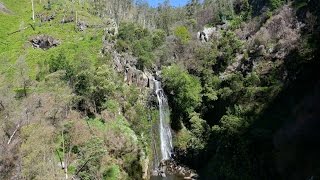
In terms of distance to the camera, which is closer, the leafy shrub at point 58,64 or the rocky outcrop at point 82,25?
the leafy shrub at point 58,64

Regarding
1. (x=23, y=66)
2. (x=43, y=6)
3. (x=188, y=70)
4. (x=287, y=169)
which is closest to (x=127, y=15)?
(x=43, y=6)

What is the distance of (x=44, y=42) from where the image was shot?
3223 inches

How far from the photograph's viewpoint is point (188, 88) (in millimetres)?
75875

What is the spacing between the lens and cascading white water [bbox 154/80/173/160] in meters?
70.0

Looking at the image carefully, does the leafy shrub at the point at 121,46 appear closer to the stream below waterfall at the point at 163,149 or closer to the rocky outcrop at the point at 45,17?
the stream below waterfall at the point at 163,149

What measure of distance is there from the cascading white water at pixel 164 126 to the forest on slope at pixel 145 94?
1.32 metres

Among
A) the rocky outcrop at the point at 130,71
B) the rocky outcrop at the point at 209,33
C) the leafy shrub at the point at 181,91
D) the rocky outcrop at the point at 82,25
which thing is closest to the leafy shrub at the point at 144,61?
the rocky outcrop at the point at 130,71

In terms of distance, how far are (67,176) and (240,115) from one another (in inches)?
1086

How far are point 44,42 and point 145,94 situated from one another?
1016 inches

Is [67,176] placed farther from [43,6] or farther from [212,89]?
[43,6]

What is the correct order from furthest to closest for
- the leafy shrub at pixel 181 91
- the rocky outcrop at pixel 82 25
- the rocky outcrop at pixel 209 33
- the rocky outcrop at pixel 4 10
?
the rocky outcrop at pixel 209 33 < the rocky outcrop at pixel 4 10 < the rocky outcrop at pixel 82 25 < the leafy shrub at pixel 181 91

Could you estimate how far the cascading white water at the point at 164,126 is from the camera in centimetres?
7000

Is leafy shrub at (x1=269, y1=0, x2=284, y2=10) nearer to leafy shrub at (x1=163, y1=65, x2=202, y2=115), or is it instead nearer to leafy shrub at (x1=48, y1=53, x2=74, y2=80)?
leafy shrub at (x1=163, y1=65, x2=202, y2=115)

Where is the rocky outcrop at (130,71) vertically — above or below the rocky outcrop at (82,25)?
below
